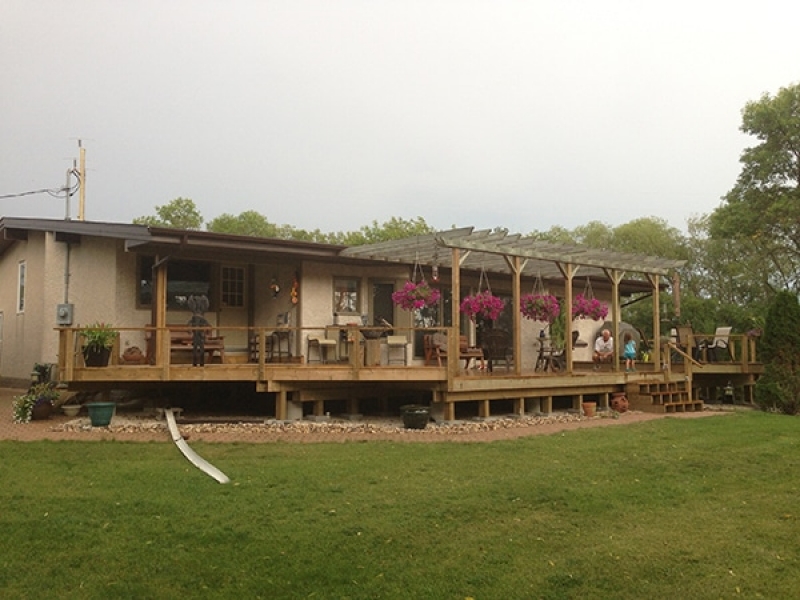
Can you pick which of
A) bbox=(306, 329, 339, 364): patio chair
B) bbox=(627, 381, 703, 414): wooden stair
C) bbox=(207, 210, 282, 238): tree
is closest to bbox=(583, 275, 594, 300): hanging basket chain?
bbox=(627, 381, 703, 414): wooden stair

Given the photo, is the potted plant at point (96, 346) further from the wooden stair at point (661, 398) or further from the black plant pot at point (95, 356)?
the wooden stair at point (661, 398)

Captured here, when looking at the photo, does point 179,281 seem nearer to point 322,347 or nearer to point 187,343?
point 187,343

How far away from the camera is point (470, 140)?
28.7 meters

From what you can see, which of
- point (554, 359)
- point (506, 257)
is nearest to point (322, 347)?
point (506, 257)

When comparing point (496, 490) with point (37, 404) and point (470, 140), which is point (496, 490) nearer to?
point (37, 404)

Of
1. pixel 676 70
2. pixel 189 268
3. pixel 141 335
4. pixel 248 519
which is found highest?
pixel 676 70

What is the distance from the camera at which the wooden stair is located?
15.6 m

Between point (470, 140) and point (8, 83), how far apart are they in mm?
15690

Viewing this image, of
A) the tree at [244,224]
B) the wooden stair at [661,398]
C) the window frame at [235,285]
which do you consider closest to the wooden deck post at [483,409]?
the wooden stair at [661,398]

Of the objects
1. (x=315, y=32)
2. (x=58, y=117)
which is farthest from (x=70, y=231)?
(x=58, y=117)

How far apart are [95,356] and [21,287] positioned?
21.8ft

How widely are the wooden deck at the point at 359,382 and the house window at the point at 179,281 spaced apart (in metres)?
1.28

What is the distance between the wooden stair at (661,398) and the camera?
15609mm

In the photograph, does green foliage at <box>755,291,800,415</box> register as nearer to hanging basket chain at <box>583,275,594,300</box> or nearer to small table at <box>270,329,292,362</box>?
hanging basket chain at <box>583,275,594,300</box>
